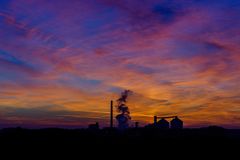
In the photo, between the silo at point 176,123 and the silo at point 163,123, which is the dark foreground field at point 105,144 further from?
the silo at point 176,123

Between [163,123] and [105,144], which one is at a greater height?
[163,123]

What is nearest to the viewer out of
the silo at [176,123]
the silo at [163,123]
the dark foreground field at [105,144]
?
the dark foreground field at [105,144]

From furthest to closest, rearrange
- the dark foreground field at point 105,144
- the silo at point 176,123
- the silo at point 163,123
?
the silo at point 176,123 < the silo at point 163,123 < the dark foreground field at point 105,144

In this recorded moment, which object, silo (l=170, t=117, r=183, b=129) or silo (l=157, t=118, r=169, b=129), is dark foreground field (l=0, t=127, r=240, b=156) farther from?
silo (l=170, t=117, r=183, b=129)

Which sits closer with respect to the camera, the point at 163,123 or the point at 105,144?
the point at 105,144

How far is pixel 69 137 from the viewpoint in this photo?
30109 mm

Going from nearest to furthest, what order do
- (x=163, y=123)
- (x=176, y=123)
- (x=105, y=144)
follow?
(x=105, y=144), (x=163, y=123), (x=176, y=123)

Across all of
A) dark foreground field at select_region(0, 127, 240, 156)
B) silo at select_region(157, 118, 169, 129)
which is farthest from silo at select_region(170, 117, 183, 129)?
dark foreground field at select_region(0, 127, 240, 156)

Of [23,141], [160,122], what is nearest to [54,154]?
[23,141]

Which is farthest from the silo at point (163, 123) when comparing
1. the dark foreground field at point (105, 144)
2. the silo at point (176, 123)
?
the dark foreground field at point (105, 144)

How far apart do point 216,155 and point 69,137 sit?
43.6 ft

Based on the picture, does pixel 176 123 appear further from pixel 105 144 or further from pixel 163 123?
pixel 105 144

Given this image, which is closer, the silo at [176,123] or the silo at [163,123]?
Answer: the silo at [163,123]

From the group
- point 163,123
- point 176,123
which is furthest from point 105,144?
point 176,123
